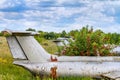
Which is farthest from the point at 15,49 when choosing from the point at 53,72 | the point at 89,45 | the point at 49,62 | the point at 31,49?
the point at 89,45

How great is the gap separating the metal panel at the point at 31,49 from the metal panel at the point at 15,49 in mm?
165

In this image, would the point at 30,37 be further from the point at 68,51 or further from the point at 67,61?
the point at 68,51

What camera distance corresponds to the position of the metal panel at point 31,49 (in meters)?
13.9

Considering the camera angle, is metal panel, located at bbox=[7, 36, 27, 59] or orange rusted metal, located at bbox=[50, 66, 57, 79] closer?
orange rusted metal, located at bbox=[50, 66, 57, 79]

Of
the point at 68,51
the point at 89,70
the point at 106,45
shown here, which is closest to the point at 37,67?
the point at 89,70

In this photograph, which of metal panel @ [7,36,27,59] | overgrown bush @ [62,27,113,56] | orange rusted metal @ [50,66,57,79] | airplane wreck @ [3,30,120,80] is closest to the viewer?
orange rusted metal @ [50,66,57,79]

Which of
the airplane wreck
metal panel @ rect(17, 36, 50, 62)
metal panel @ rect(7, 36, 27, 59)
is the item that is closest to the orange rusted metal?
the airplane wreck

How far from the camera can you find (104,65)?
1412 centimetres

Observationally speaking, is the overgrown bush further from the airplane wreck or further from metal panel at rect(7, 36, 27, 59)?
metal panel at rect(7, 36, 27, 59)

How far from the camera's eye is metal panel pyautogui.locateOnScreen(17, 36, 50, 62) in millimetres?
13922

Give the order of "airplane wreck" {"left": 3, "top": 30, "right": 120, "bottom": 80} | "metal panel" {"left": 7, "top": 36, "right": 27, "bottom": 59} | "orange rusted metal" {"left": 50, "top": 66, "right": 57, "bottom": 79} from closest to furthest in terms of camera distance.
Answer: "orange rusted metal" {"left": 50, "top": 66, "right": 57, "bottom": 79} → "airplane wreck" {"left": 3, "top": 30, "right": 120, "bottom": 80} → "metal panel" {"left": 7, "top": 36, "right": 27, "bottom": 59}

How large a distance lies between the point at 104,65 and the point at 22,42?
138 inches

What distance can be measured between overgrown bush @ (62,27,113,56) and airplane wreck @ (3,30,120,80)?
1.62 meters

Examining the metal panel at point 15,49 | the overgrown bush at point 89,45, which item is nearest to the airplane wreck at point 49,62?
the metal panel at point 15,49
